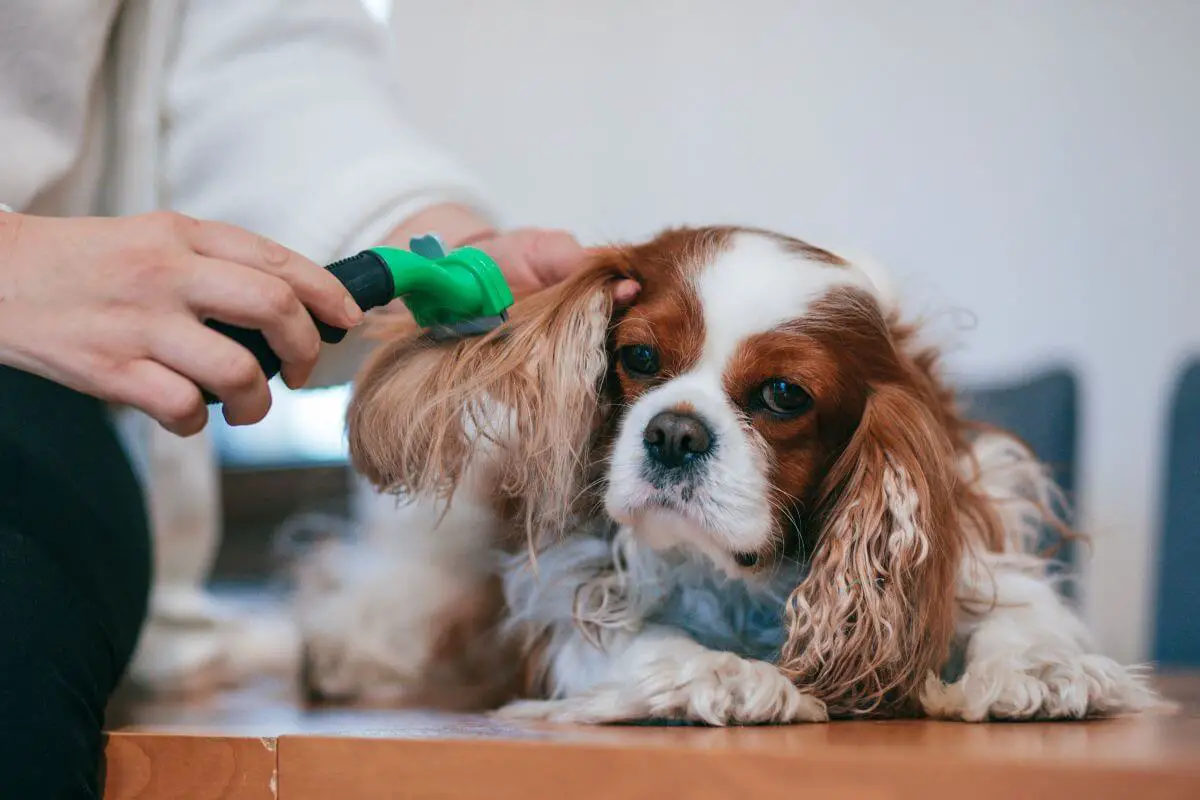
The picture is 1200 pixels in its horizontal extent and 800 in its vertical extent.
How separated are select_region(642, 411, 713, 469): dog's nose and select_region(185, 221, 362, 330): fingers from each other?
0.76 ft

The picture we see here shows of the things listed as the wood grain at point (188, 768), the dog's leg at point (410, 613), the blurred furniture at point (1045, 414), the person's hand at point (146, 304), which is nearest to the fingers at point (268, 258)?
the person's hand at point (146, 304)

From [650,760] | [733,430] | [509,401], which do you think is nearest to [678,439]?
[733,430]

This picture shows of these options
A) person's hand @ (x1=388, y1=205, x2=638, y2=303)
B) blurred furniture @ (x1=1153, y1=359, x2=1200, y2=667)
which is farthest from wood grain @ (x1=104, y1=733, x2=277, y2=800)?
blurred furniture @ (x1=1153, y1=359, x2=1200, y2=667)

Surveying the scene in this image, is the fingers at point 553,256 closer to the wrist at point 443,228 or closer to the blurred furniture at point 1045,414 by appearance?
the wrist at point 443,228

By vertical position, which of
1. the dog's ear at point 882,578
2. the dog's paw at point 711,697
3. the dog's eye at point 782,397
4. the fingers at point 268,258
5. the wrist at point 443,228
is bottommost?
the dog's paw at point 711,697

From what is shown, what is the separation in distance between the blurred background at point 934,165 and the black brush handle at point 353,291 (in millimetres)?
1060

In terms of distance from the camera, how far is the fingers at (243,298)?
2.26 ft

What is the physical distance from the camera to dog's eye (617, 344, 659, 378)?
0.88 m

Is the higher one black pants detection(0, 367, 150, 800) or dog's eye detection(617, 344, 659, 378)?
dog's eye detection(617, 344, 659, 378)

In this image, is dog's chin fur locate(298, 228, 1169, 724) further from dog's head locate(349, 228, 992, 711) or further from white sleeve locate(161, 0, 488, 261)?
white sleeve locate(161, 0, 488, 261)

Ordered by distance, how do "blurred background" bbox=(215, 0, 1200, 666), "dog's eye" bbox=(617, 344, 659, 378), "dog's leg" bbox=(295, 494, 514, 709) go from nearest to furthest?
"dog's eye" bbox=(617, 344, 659, 378)
"dog's leg" bbox=(295, 494, 514, 709)
"blurred background" bbox=(215, 0, 1200, 666)

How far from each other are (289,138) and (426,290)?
0.36m

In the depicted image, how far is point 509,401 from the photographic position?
2.97ft

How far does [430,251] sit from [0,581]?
0.36 m
